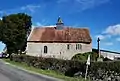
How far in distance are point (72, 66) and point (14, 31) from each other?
153 ft

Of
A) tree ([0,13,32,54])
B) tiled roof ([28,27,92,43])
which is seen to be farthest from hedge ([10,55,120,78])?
tree ([0,13,32,54])

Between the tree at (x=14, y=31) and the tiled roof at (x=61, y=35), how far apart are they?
338 inches

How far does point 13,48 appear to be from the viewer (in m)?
79.3

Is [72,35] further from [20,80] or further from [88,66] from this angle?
[20,80]

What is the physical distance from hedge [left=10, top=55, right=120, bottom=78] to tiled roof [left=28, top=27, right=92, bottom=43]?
17.8 m

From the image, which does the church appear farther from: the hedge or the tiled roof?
the hedge

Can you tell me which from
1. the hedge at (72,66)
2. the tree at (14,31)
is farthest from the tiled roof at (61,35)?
the hedge at (72,66)

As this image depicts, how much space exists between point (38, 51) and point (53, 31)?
609 cm

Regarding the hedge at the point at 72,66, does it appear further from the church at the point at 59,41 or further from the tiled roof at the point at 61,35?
the tiled roof at the point at 61,35

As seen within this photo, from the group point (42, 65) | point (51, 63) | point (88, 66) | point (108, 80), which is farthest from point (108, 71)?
point (42, 65)

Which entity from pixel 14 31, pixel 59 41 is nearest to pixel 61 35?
pixel 59 41

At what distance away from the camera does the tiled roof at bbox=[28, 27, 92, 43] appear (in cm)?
6756

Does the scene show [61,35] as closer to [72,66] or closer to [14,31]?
[14,31]

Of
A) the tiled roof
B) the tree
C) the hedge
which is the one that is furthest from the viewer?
the tree
